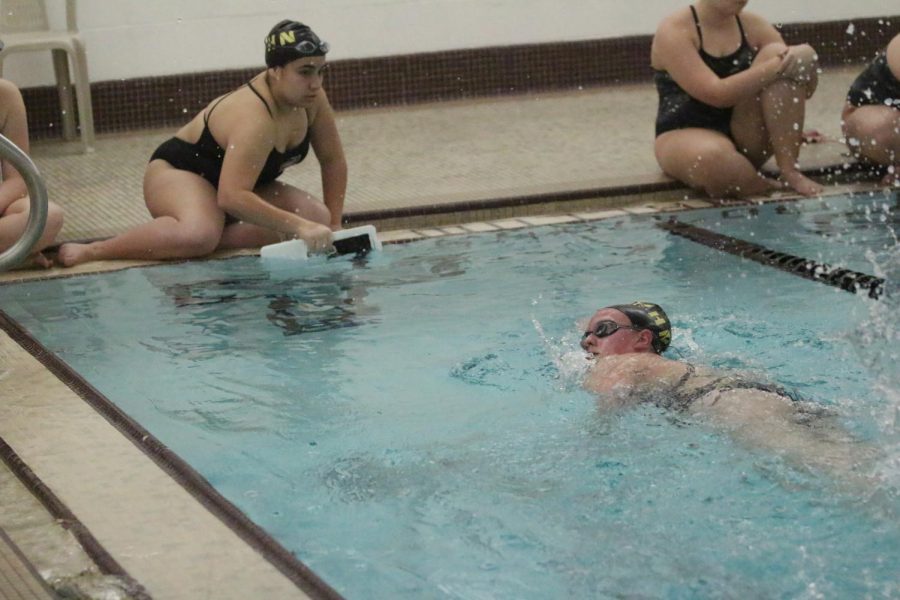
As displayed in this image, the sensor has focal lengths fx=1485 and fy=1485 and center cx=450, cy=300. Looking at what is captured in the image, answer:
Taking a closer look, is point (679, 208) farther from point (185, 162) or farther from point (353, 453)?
point (353, 453)

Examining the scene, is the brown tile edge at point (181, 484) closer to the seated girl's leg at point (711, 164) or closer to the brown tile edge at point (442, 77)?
the seated girl's leg at point (711, 164)

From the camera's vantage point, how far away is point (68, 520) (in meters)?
3.08

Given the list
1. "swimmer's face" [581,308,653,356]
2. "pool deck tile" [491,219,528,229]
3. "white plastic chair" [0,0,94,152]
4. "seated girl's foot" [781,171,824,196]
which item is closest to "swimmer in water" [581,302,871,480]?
"swimmer's face" [581,308,653,356]

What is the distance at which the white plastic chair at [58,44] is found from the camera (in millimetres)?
7656

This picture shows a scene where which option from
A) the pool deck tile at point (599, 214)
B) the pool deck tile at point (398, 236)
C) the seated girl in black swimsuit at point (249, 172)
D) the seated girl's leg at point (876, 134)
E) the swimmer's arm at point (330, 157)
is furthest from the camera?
the seated girl's leg at point (876, 134)

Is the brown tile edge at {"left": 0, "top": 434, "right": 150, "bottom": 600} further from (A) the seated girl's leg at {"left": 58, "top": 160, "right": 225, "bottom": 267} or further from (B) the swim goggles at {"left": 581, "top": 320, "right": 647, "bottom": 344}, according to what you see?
(A) the seated girl's leg at {"left": 58, "top": 160, "right": 225, "bottom": 267}

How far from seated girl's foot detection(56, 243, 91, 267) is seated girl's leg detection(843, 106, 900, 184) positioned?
11.2ft

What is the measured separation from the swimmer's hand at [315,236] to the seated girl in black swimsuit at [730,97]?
179 cm

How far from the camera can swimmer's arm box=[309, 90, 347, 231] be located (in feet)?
19.3

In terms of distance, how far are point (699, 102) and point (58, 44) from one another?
333cm

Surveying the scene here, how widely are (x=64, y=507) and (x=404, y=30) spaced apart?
6.38 m

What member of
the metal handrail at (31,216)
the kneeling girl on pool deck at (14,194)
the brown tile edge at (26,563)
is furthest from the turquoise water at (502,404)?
the metal handrail at (31,216)

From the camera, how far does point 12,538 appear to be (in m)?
2.98

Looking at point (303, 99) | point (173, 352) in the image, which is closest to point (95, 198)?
point (303, 99)
